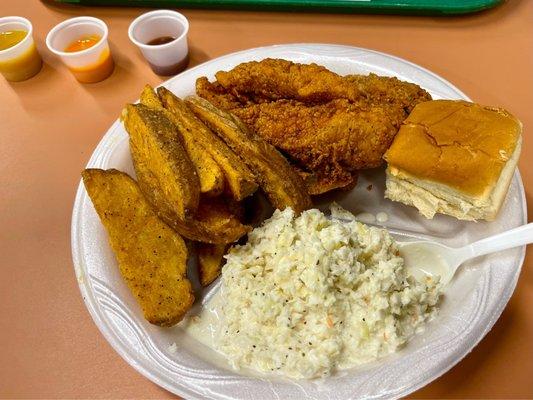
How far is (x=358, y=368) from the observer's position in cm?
154

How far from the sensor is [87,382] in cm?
180

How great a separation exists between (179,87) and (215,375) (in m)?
1.19

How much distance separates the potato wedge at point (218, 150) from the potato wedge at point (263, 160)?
0.03 m

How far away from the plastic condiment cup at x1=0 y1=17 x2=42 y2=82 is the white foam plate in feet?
2.98

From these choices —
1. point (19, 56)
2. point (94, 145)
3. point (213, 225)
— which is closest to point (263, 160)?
point (213, 225)

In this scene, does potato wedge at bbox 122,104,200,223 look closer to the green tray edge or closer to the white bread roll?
the white bread roll

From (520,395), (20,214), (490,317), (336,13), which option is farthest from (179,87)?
(520,395)

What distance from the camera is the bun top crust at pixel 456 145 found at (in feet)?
5.37

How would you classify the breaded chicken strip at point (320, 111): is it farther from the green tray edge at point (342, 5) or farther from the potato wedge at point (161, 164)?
the green tray edge at point (342, 5)

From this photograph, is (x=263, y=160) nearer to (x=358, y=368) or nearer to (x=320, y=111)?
(x=320, y=111)

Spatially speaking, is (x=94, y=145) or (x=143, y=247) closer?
(x=143, y=247)

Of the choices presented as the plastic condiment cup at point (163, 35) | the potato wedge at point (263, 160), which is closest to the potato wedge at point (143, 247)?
the potato wedge at point (263, 160)

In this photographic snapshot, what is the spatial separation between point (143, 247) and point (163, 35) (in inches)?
52.4

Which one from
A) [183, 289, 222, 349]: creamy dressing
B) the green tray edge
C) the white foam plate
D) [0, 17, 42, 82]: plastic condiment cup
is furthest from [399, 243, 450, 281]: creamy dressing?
[0, 17, 42, 82]: plastic condiment cup
